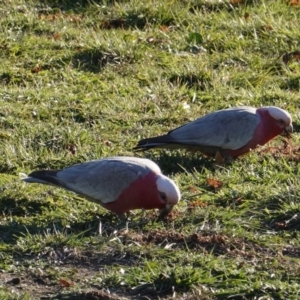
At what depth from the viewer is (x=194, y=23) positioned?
31.5 ft

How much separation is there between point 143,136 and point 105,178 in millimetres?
1479

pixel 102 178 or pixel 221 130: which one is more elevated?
pixel 102 178

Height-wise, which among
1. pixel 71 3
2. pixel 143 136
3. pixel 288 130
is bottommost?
pixel 71 3

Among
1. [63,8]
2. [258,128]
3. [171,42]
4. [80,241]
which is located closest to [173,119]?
[258,128]

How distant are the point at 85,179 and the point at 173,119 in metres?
1.89

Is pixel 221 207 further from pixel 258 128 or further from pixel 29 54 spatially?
pixel 29 54

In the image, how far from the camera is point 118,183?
5.84m

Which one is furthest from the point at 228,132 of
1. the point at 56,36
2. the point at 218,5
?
the point at 218,5

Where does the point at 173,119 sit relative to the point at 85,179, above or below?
below

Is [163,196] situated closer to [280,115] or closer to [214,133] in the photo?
[214,133]

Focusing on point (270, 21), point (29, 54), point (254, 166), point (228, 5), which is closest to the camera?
point (254, 166)

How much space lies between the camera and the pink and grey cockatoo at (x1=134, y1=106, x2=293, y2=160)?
22.4 ft

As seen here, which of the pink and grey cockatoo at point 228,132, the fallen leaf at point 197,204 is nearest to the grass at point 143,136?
the fallen leaf at point 197,204

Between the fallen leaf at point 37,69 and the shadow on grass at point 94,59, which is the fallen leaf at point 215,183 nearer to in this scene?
the shadow on grass at point 94,59
